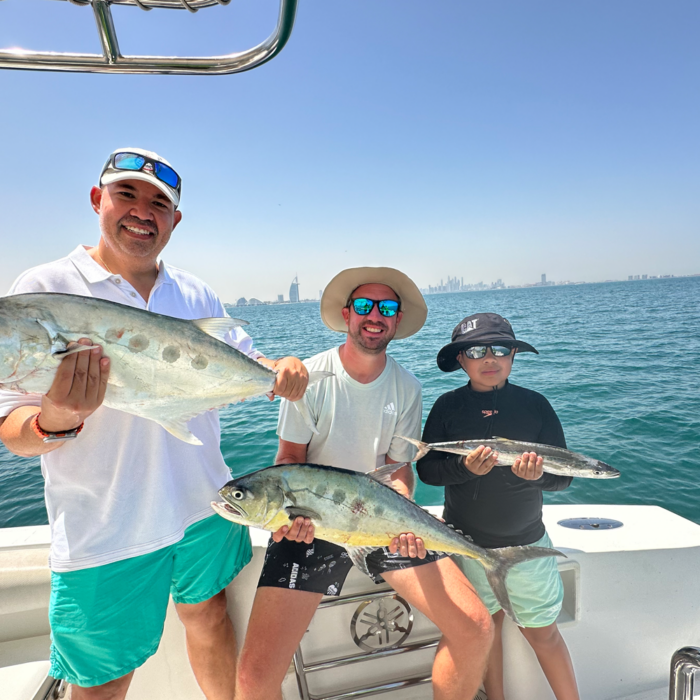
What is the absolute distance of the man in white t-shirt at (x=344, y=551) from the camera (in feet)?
7.35

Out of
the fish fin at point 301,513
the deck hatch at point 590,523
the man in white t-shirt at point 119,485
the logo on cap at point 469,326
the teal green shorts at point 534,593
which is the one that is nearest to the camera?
the man in white t-shirt at point 119,485

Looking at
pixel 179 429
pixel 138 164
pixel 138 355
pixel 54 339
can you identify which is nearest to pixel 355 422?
pixel 179 429

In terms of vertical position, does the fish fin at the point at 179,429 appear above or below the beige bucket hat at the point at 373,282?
below

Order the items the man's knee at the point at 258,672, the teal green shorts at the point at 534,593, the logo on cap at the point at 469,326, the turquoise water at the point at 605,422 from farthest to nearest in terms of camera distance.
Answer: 1. the turquoise water at the point at 605,422
2. the logo on cap at the point at 469,326
3. the teal green shorts at the point at 534,593
4. the man's knee at the point at 258,672

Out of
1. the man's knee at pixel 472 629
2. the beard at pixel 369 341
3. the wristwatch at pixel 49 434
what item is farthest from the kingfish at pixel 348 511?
the beard at pixel 369 341

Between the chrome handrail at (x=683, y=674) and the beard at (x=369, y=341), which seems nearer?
the chrome handrail at (x=683, y=674)

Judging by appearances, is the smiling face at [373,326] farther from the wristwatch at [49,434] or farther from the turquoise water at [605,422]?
the turquoise water at [605,422]

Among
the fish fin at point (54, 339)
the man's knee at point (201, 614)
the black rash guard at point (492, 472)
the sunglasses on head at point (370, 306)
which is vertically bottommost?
the man's knee at point (201, 614)

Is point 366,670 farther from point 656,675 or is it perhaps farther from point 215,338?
point 215,338

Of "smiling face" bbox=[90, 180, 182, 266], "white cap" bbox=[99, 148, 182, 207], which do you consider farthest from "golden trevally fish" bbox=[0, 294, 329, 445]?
"white cap" bbox=[99, 148, 182, 207]

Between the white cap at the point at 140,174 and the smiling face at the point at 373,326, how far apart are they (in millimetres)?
1389

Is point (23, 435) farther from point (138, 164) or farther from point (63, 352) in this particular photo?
point (138, 164)

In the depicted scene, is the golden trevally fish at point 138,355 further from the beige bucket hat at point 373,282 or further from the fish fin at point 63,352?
the beige bucket hat at point 373,282

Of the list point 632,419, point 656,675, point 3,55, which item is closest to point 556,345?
point 632,419
